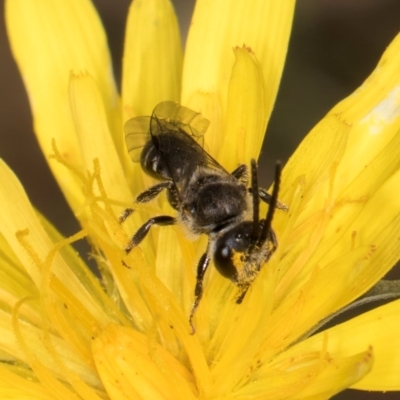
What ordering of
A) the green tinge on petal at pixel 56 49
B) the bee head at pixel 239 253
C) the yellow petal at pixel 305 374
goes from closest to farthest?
the yellow petal at pixel 305 374 < the bee head at pixel 239 253 < the green tinge on petal at pixel 56 49

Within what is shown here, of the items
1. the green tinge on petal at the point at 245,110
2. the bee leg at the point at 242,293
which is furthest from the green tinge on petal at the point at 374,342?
the green tinge on petal at the point at 245,110

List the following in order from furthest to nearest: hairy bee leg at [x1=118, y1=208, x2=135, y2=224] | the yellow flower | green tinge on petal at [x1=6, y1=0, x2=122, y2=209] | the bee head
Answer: green tinge on petal at [x1=6, y1=0, x2=122, y2=209], hairy bee leg at [x1=118, y1=208, x2=135, y2=224], the yellow flower, the bee head

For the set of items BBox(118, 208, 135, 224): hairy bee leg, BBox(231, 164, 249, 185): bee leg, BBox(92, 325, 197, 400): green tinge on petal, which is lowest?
BBox(92, 325, 197, 400): green tinge on petal

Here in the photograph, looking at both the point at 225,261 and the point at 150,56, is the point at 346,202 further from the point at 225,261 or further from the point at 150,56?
the point at 150,56

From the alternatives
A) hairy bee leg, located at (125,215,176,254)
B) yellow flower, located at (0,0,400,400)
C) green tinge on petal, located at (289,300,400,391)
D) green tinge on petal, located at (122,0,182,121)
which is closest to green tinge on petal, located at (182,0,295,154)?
yellow flower, located at (0,0,400,400)

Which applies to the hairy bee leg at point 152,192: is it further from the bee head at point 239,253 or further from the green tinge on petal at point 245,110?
the bee head at point 239,253

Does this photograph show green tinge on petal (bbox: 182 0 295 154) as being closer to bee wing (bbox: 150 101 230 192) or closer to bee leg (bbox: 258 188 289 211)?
bee wing (bbox: 150 101 230 192)

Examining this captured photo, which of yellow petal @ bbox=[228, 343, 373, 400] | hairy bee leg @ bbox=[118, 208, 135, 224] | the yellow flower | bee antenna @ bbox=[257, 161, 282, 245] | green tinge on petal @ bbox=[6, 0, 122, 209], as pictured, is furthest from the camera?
green tinge on petal @ bbox=[6, 0, 122, 209]
